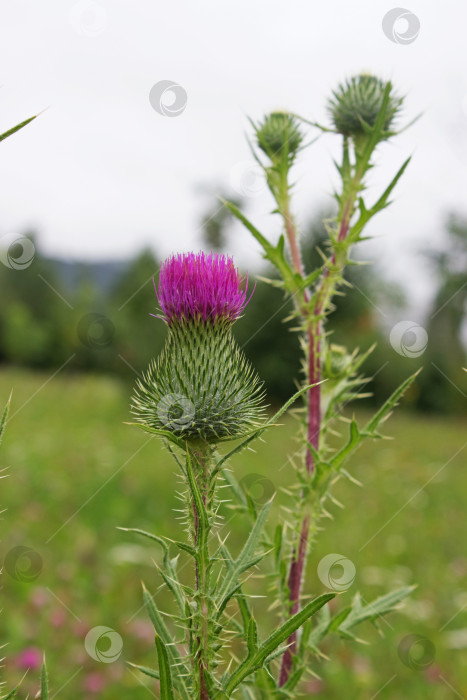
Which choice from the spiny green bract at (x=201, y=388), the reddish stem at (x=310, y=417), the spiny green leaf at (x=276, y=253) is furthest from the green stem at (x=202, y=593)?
the spiny green leaf at (x=276, y=253)

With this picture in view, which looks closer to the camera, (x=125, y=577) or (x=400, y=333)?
(x=400, y=333)

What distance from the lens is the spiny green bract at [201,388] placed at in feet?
3.92

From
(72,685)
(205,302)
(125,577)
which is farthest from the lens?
(125,577)

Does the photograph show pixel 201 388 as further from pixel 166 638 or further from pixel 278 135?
pixel 278 135

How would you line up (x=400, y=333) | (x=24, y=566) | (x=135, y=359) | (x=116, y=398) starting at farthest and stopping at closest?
1. (x=116, y=398)
2. (x=135, y=359)
3. (x=24, y=566)
4. (x=400, y=333)

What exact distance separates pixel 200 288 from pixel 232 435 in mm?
286

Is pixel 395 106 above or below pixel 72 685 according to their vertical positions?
above

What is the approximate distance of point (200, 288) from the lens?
121cm

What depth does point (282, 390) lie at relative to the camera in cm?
1748

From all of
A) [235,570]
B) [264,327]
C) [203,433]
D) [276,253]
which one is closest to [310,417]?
[276,253]

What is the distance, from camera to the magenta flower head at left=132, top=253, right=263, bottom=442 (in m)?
1.18

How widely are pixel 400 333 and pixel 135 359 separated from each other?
13.6 m

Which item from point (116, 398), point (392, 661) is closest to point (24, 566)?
point (392, 661)

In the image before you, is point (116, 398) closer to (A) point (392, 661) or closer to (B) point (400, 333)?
(A) point (392, 661)
